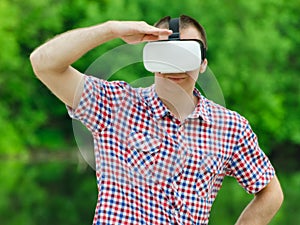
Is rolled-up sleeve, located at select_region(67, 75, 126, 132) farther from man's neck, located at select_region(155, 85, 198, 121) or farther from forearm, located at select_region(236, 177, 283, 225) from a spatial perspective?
forearm, located at select_region(236, 177, 283, 225)

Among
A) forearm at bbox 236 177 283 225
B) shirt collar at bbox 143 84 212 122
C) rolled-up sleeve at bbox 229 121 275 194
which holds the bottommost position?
forearm at bbox 236 177 283 225

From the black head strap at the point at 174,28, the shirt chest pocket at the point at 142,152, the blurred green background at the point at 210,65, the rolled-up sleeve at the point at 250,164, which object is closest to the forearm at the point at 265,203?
the rolled-up sleeve at the point at 250,164

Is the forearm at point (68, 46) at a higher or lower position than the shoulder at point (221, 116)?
higher

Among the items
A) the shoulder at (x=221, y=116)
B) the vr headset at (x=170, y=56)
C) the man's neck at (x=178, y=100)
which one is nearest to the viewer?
the vr headset at (x=170, y=56)

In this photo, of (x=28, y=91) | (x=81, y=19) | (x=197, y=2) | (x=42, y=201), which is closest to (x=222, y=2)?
(x=197, y=2)

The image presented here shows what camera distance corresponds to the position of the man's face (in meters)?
2.54

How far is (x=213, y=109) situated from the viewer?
8.88ft

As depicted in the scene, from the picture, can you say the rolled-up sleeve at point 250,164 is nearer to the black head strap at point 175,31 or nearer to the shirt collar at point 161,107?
the shirt collar at point 161,107

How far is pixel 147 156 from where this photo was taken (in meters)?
2.59

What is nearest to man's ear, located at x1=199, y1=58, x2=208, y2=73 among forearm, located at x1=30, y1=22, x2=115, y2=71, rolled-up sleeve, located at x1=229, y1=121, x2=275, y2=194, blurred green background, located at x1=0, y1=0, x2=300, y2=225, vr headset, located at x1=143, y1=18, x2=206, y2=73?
vr headset, located at x1=143, y1=18, x2=206, y2=73

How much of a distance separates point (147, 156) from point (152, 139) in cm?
7

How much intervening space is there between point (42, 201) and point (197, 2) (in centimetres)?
1806

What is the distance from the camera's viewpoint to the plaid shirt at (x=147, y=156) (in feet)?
8.28

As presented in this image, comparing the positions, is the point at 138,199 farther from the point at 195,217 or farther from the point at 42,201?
the point at 42,201
